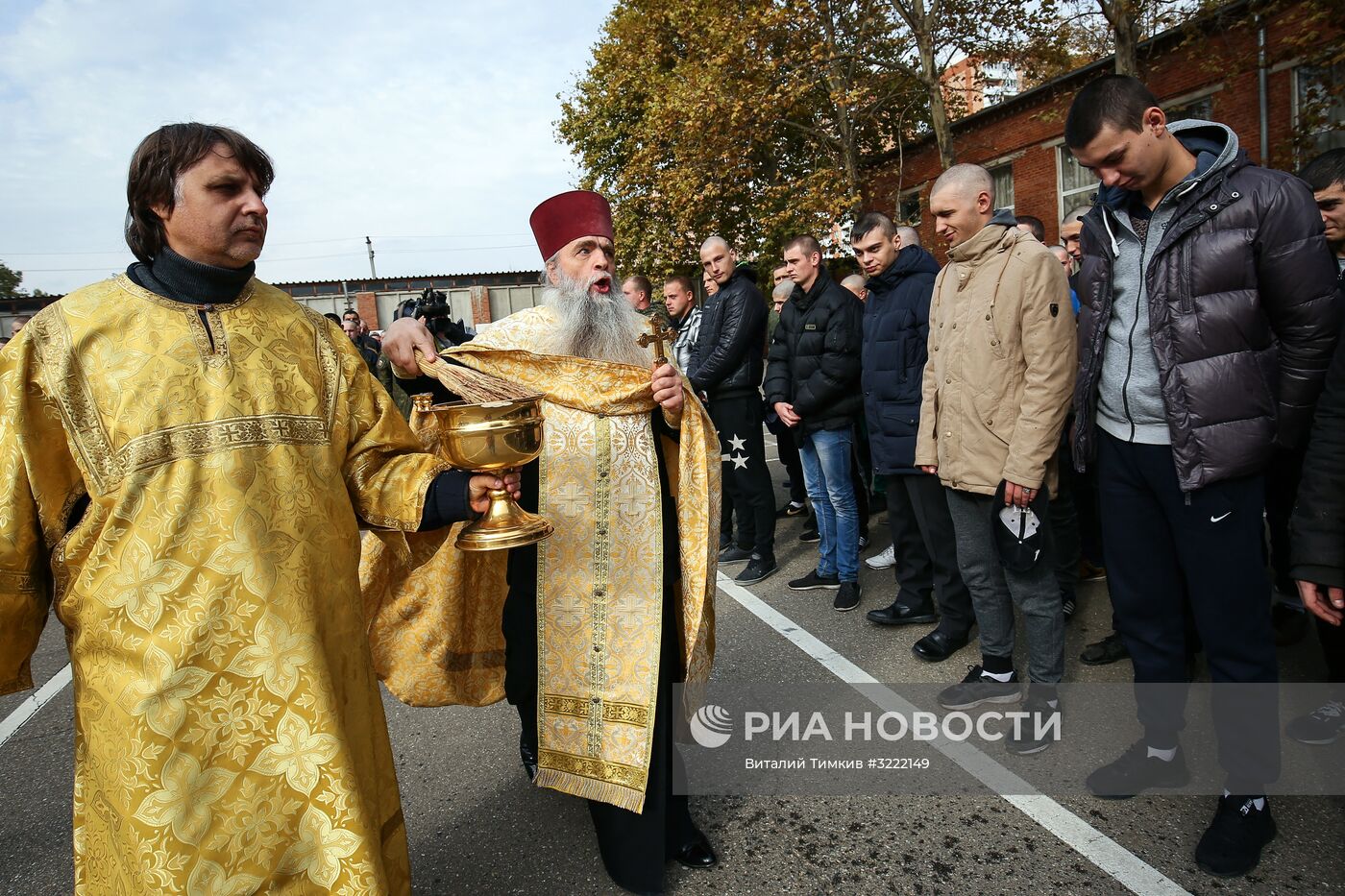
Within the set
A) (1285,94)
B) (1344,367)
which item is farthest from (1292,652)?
(1285,94)

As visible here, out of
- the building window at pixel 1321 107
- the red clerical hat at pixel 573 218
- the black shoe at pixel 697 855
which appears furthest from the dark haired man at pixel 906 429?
the building window at pixel 1321 107

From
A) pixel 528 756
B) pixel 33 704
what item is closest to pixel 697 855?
pixel 528 756

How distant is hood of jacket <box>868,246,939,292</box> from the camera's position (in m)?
4.49

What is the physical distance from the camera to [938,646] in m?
4.18

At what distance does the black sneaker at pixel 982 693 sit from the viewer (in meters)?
3.61

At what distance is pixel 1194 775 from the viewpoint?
2955 millimetres

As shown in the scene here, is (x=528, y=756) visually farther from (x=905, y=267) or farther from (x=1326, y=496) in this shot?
(x=905, y=267)

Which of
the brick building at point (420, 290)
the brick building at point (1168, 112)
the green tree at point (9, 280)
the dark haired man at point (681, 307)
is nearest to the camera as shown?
the dark haired man at point (681, 307)

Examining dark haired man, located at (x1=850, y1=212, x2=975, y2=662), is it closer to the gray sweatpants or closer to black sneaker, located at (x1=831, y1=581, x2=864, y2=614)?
black sneaker, located at (x1=831, y1=581, x2=864, y2=614)

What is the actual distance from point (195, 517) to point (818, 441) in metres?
4.03

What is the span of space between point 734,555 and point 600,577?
3801 mm

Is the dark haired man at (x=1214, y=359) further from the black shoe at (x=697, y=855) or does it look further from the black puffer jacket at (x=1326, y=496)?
the black shoe at (x=697, y=855)

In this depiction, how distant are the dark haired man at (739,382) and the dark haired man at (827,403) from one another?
17.5 inches

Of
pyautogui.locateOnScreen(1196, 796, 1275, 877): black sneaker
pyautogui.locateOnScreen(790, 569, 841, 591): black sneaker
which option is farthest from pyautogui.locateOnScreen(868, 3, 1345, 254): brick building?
pyautogui.locateOnScreen(1196, 796, 1275, 877): black sneaker
